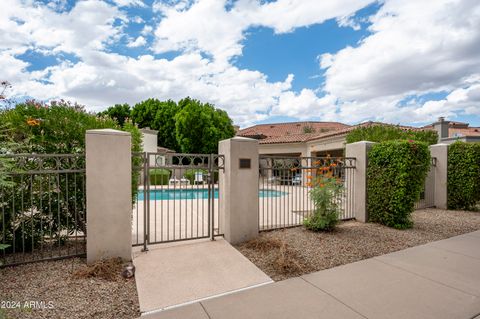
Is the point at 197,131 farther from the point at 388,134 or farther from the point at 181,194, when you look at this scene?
the point at 388,134

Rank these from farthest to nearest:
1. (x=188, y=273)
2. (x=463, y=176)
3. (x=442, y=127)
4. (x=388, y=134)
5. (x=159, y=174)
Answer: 1. (x=442, y=127)
2. (x=159, y=174)
3. (x=388, y=134)
4. (x=463, y=176)
5. (x=188, y=273)

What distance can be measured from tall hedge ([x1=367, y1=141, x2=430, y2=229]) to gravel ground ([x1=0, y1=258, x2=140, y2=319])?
6.03 metres

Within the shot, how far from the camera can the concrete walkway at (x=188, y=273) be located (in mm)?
3297

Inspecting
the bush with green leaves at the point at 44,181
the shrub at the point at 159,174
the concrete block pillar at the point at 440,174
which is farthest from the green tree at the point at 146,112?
the concrete block pillar at the point at 440,174

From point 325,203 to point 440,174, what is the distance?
246 inches

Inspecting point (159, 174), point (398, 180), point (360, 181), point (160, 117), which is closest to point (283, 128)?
point (160, 117)

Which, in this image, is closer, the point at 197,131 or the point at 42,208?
the point at 42,208

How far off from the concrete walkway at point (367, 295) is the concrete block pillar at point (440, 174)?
224 inches

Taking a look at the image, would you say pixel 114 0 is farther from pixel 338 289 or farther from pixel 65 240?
pixel 338 289

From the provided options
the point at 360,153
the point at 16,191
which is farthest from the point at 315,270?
the point at 16,191

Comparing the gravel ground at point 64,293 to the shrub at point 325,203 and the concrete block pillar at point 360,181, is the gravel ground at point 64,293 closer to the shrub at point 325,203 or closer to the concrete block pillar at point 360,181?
the shrub at point 325,203

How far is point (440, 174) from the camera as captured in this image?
9203mm

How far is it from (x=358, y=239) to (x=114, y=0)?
25.6 ft

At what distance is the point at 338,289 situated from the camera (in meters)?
3.43
